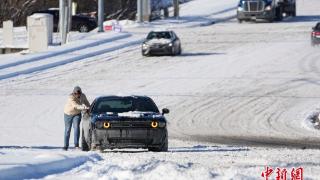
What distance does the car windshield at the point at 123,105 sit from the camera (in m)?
20.5

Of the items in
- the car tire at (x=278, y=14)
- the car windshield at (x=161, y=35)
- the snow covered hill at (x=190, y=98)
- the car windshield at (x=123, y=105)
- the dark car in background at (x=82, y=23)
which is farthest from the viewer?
the dark car in background at (x=82, y=23)

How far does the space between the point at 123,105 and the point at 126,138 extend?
1.57 meters

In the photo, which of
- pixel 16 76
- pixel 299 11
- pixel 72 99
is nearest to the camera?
pixel 72 99

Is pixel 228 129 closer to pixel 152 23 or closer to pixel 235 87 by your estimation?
pixel 235 87

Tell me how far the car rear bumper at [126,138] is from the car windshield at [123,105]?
83 centimetres

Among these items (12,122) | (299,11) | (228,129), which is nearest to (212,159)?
(228,129)

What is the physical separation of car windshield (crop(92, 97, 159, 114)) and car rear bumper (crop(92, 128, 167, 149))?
2.71 feet

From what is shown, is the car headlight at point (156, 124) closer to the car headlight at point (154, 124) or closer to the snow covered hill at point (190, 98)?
the car headlight at point (154, 124)

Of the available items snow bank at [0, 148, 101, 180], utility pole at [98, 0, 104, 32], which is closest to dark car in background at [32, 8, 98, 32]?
utility pole at [98, 0, 104, 32]

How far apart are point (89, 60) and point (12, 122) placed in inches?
708

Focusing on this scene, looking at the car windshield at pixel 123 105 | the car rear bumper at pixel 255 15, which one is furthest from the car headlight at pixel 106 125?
the car rear bumper at pixel 255 15

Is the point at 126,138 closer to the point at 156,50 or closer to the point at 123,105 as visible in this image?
the point at 123,105

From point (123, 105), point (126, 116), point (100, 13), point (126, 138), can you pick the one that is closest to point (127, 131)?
point (126, 138)

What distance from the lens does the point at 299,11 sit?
76.6 m
